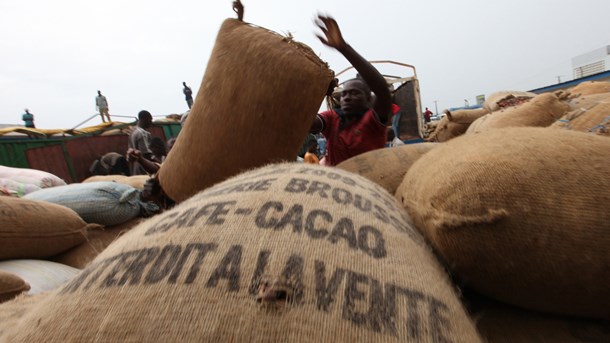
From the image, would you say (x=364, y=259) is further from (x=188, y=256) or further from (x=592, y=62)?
(x=592, y=62)

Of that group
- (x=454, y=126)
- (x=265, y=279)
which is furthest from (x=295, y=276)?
(x=454, y=126)

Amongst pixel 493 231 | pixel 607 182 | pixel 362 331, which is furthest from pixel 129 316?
pixel 607 182

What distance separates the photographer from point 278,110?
1059 mm

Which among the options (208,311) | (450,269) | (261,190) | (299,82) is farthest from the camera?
(299,82)

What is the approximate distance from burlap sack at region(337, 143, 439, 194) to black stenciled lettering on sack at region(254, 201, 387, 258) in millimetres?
804

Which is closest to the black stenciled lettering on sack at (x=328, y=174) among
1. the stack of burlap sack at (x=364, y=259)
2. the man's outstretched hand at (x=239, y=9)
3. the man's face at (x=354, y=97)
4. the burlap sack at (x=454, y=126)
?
the stack of burlap sack at (x=364, y=259)

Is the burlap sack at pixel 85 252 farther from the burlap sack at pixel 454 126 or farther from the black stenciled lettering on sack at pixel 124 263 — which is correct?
the burlap sack at pixel 454 126

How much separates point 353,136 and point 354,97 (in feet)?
0.83

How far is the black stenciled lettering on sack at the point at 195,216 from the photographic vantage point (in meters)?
0.54

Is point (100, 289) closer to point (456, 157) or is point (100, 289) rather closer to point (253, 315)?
point (253, 315)

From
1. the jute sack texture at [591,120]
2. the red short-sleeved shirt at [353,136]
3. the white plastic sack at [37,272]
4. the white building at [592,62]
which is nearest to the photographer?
the jute sack texture at [591,120]

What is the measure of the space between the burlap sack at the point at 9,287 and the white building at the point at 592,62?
1703 centimetres

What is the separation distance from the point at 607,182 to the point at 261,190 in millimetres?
663

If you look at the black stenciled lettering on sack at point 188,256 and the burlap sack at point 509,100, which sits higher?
the burlap sack at point 509,100
